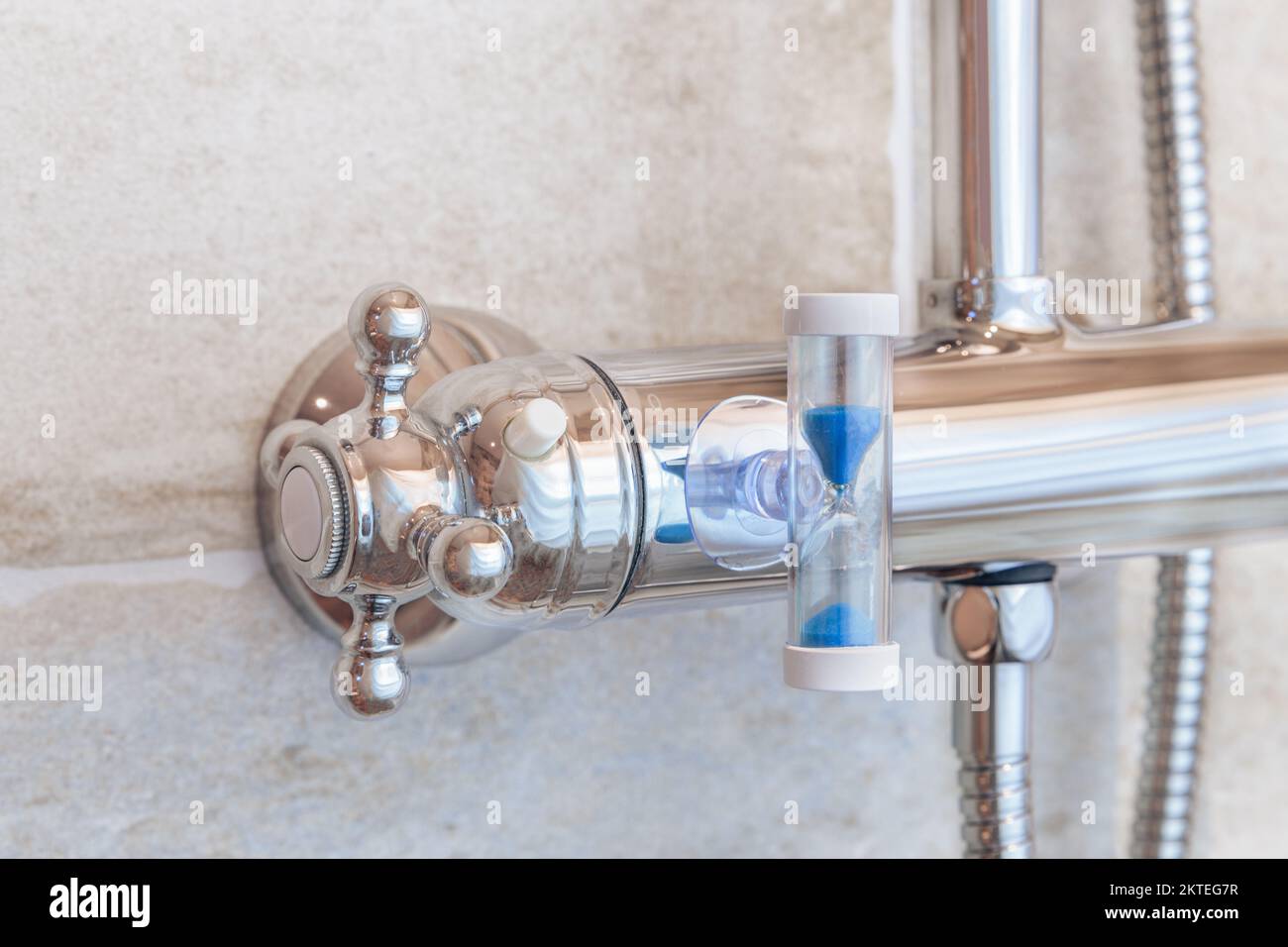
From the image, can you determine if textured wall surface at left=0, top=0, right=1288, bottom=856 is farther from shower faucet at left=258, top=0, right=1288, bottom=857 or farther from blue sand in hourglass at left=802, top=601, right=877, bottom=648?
blue sand in hourglass at left=802, top=601, right=877, bottom=648

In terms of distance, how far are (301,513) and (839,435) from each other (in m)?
0.14

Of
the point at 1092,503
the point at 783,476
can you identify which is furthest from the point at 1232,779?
the point at 783,476

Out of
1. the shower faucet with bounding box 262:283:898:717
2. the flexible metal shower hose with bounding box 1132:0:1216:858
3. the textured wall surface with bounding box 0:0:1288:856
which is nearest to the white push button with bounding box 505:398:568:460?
the shower faucet with bounding box 262:283:898:717

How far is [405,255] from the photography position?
460 millimetres

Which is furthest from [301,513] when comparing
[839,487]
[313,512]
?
[839,487]

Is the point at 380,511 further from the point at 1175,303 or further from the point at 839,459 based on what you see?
the point at 1175,303

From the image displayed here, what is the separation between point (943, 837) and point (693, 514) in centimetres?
28

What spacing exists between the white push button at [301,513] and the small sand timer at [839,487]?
121 mm

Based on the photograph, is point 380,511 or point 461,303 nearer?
point 380,511

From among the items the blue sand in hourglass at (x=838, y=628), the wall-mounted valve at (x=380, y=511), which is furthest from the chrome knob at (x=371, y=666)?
the blue sand in hourglass at (x=838, y=628)

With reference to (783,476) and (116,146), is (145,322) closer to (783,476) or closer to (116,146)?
(116,146)

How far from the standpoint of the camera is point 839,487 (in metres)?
0.34

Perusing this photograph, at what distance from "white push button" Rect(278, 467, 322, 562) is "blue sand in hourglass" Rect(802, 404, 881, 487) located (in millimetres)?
124

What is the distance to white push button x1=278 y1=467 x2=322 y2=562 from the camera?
32cm
